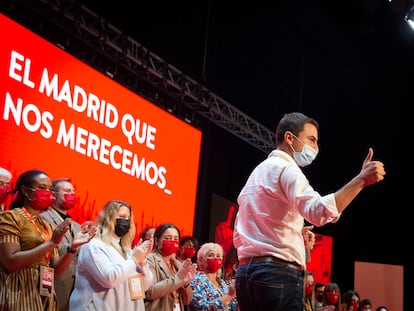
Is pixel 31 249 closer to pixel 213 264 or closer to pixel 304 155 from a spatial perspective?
pixel 304 155

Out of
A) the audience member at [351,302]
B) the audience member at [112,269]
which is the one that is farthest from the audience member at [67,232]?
the audience member at [351,302]

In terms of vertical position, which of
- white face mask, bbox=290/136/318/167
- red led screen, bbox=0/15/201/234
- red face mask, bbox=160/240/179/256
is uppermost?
red led screen, bbox=0/15/201/234

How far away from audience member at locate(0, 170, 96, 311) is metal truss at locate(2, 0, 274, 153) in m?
2.77

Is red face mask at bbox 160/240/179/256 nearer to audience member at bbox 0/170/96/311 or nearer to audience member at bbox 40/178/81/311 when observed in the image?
audience member at bbox 40/178/81/311

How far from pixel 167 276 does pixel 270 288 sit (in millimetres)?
2250

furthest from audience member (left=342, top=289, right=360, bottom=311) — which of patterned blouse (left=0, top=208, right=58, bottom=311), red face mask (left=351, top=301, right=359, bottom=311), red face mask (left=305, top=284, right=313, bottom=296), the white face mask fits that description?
the white face mask

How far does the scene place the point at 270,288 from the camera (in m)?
2.32

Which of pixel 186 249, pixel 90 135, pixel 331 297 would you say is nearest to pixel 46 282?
pixel 186 249

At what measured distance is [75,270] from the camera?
4004 millimetres

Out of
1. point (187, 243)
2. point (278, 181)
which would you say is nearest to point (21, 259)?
point (278, 181)

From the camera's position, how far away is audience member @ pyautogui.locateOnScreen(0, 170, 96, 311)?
3.25 m

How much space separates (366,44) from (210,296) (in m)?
5.42

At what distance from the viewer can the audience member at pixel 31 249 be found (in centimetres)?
325

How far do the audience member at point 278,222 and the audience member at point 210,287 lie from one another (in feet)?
7.11
